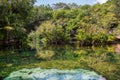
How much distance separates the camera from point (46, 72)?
13.7 metres

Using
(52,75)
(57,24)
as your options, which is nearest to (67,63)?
(52,75)

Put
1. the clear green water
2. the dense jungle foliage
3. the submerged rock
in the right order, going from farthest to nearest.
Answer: the dense jungle foliage < the clear green water < the submerged rock

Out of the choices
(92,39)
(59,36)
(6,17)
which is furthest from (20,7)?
(92,39)

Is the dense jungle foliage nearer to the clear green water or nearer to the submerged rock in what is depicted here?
the clear green water

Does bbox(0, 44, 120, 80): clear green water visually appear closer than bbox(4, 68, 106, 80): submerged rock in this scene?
No

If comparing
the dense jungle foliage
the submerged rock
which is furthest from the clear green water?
the dense jungle foliage

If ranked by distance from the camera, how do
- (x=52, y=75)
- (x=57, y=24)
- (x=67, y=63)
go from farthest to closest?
1. (x=57, y=24)
2. (x=67, y=63)
3. (x=52, y=75)

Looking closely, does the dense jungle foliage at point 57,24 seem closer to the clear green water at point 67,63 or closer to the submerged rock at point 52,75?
the clear green water at point 67,63

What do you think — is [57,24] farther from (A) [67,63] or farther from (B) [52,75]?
(B) [52,75]

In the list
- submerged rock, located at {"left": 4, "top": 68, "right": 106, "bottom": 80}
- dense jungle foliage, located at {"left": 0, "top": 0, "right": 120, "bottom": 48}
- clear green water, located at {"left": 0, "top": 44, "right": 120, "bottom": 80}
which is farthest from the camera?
dense jungle foliage, located at {"left": 0, "top": 0, "right": 120, "bottom": 48}

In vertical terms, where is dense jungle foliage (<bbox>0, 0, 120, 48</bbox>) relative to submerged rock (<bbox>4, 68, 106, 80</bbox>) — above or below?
above

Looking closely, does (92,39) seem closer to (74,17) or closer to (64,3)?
(74,17)

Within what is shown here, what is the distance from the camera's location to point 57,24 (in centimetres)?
4284

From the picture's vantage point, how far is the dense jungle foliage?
3349 centimetres
